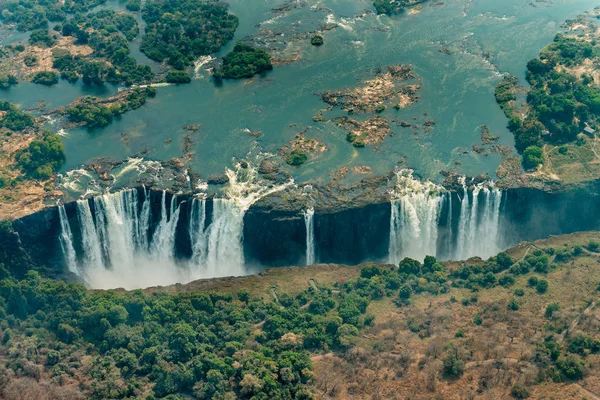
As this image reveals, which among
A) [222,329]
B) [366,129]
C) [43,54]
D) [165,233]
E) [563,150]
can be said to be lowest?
[222,329]

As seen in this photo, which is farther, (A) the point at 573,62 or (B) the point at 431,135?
(A) the point at 573,62

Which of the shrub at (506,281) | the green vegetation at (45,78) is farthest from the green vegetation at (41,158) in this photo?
the shrub at (506,281)

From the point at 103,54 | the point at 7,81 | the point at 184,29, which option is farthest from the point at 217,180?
the point at 7,81

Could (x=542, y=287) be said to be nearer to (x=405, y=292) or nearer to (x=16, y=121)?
(x=405, y=292)

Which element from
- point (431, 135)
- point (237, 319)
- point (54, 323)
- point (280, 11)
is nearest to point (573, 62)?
point (431, 135)

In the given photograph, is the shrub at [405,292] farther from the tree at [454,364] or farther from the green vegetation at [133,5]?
the green vegetation at [133,5]

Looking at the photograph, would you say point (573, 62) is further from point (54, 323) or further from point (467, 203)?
point (54, 323)
